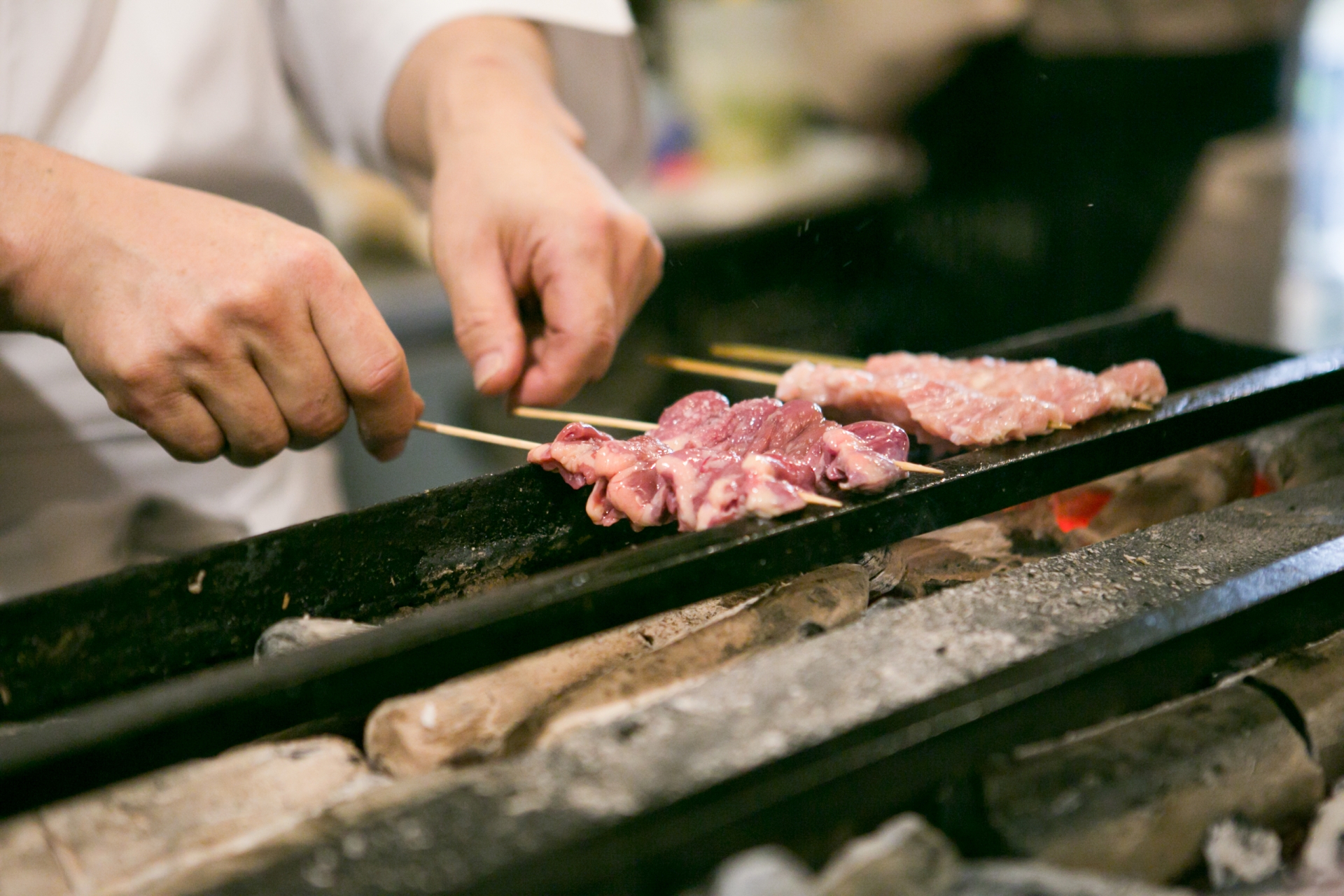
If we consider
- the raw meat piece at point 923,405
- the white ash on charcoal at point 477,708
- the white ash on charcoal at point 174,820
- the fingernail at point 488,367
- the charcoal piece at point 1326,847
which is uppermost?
the raw meat piece at point 923,405

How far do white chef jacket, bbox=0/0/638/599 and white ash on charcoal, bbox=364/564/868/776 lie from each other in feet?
6.23

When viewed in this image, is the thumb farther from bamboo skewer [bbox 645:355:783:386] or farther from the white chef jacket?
the white chef jacket

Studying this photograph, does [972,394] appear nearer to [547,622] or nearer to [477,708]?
[547,622]

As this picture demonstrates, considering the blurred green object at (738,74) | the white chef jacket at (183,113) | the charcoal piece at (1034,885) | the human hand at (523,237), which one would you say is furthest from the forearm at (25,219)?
the blurred green object at (738,74)

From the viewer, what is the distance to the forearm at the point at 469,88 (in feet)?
9.46

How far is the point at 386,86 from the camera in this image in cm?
332

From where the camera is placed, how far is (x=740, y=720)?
138 cm

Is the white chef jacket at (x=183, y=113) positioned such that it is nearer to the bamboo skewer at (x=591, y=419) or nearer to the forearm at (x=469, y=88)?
the forearm at (x=469, y=88)

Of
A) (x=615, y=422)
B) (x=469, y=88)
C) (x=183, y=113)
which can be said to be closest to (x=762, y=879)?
(x=615, y=422)

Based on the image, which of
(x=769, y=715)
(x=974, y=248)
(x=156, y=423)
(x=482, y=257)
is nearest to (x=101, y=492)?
(x=156, y=423)

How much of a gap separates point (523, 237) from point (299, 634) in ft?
4.48

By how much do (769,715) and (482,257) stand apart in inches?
68.1

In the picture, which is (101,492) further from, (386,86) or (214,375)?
(386,86)

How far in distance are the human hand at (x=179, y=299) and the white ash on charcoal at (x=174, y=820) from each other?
2.83ft
